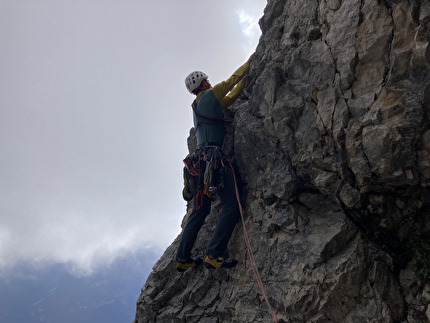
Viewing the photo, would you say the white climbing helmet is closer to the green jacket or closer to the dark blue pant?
the green jacket

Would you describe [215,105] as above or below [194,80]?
below

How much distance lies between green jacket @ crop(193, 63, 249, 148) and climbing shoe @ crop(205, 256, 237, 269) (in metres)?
2.58

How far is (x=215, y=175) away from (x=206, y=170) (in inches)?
9.1

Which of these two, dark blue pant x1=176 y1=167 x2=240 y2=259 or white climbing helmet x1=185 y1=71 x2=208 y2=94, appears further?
white climbing helmet x1=185 y1=71 x2=208 y2=94

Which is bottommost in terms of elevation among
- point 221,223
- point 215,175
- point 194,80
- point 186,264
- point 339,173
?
point 339,173

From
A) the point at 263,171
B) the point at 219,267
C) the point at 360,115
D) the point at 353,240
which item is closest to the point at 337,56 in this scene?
the point at 360,115

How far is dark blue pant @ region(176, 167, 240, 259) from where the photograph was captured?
611 centimetres

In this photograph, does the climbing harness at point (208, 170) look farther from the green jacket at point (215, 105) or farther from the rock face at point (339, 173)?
the rock face at point (339, 173)

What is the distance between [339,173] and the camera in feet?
15.5

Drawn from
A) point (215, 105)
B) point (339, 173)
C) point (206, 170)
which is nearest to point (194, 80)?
point (215, 105)

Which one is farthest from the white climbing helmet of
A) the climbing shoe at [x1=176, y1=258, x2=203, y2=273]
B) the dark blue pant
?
the climbing shoe at [x1=176, y1=258, x2=203, y2=273]

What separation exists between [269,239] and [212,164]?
192 centimetres

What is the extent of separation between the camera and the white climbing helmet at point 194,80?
762 centimetres

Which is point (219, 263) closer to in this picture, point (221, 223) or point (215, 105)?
point (221, 223)
